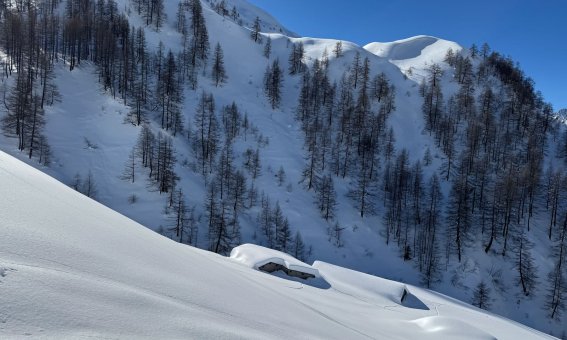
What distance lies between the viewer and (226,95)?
283ft

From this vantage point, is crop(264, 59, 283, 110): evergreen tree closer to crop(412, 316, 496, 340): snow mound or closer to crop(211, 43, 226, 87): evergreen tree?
crop(211, 43, 226, 87): evergreen tree

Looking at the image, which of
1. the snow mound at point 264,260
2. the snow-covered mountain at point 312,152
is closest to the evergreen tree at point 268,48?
the snow-covered mountain at point 312,152

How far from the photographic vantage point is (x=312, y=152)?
7275cm

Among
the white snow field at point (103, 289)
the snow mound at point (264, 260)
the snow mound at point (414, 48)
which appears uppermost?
the snow mound at point (414, 48)

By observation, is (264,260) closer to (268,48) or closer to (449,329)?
(449,329)

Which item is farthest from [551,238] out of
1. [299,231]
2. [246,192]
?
[246,192]

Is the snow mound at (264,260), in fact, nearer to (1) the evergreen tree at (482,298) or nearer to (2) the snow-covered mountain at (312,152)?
(2) the snow-covered mountain at (312,152)

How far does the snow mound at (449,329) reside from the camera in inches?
468

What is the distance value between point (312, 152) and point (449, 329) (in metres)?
61.3

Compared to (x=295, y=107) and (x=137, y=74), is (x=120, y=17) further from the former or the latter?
(x=295, y=107)

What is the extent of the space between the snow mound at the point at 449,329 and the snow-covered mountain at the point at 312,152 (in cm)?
942

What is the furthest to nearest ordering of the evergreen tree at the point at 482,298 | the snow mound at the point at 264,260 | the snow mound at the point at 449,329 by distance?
the evergreen tree at the point at 482,298 < the snow mound at the point at 264,260 < the snow mound at the point at 449,329

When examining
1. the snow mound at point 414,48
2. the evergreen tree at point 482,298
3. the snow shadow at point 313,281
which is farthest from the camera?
the snow mound at point 414,48

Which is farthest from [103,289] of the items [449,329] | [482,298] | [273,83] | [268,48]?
[268,48]
